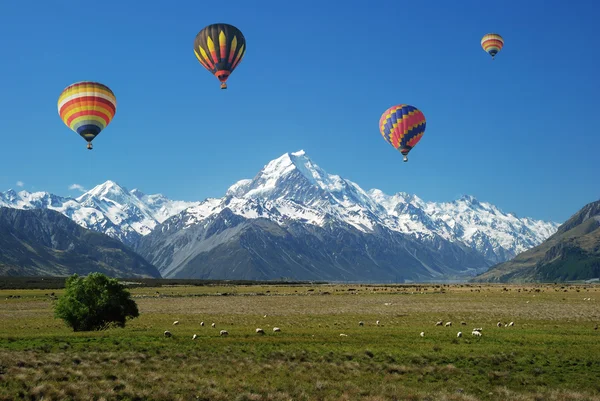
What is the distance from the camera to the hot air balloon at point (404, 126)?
109062mm

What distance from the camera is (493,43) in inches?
5236

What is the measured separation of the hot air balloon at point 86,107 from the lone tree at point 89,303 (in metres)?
42.6

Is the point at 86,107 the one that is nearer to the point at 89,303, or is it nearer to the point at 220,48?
the point at 220,48

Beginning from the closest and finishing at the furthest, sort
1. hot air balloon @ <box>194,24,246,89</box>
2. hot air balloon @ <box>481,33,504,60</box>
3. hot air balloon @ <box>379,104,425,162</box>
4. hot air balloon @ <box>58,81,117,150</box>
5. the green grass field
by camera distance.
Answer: the green grass field < hot air balloon @ <box>58,81,117,150</box> < hot air balloon @ <box>194,24,246,89</box> < hot air balloon @ <box>379,104,425,162</box> < hot air balloon @ <box>481,33,504,60</box>

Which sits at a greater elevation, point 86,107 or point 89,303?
point 86,107

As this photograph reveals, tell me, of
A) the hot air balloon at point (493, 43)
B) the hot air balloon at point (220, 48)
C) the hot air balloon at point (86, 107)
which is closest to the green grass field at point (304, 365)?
the hot air balloon at point (86, 107)

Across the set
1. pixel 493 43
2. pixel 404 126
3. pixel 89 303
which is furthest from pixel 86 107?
pixel 493 43

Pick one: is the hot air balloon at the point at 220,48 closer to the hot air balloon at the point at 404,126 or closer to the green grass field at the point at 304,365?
the hot air balloon at the point at 404,126

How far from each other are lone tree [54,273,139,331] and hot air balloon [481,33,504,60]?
108 metres

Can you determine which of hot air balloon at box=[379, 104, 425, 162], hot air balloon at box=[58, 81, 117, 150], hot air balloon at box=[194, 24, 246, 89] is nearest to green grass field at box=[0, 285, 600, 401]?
hot air balloon at box=[58, 81, 117, 150]

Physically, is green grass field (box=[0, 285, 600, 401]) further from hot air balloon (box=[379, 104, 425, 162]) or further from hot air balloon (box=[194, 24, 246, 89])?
hot air balloon (box=[379, 104, 425, 162])

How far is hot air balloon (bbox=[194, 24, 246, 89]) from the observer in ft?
305

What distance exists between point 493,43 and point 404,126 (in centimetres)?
4016

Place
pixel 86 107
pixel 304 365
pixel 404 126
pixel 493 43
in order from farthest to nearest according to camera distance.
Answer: pixel 493 43
pixel 404 126
pixel 86 107
pixel 304 365
